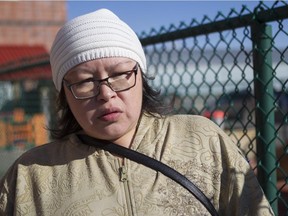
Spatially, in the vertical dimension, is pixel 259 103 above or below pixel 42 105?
below

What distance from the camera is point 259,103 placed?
255 centimetres

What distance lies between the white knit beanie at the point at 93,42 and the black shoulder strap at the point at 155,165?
0.28 m

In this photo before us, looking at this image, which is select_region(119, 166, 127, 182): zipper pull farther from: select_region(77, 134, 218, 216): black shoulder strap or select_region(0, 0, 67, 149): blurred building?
select_region(0, 0, 67, 149): blurred building

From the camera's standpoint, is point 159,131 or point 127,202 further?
point 159,131

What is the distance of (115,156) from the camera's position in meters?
1.95

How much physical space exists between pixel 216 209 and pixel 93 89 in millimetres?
584

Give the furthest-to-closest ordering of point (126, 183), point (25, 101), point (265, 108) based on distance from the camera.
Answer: point (25, 101)
point (265, 108)
point (126, 183)

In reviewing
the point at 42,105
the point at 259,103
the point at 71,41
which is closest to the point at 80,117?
the point at 71,41

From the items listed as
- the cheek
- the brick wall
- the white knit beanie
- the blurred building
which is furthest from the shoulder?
the brick wall

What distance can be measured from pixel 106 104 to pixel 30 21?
19182 mm

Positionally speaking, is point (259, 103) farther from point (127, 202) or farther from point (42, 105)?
point (42, 105)

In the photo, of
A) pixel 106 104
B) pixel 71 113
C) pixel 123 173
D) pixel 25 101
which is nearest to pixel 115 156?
pixel 123 173

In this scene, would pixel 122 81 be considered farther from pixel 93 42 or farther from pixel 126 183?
pixel 126 183

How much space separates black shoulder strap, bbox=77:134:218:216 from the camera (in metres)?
1.83
